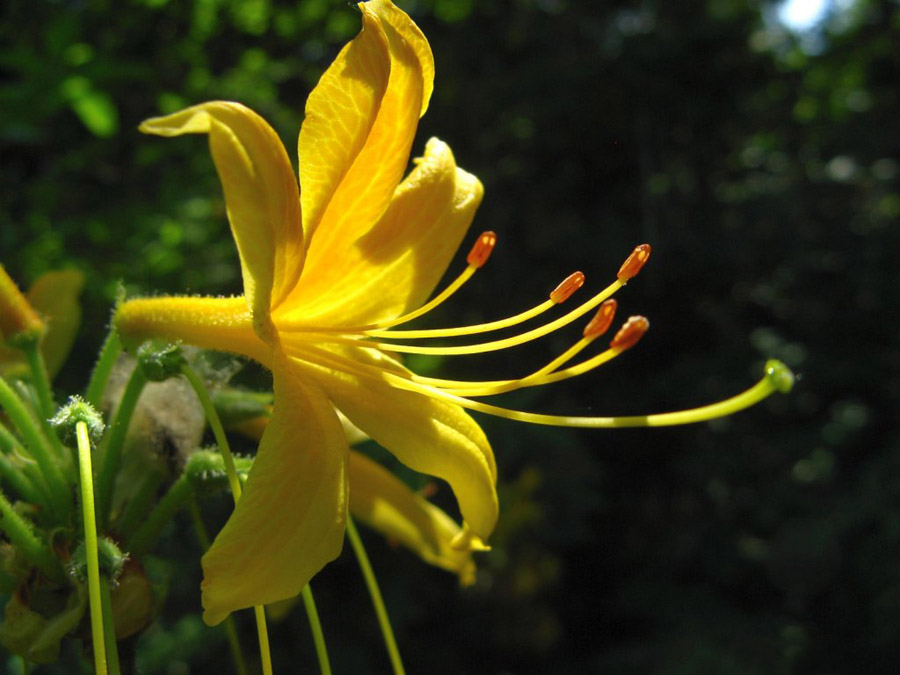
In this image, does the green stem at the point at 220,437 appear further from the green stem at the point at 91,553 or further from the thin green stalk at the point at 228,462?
the green stem at the point at 91,553

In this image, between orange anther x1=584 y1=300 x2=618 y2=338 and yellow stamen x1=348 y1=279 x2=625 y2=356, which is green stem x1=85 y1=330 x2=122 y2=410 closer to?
yellow stamen x1=348 y1=279 x2=625 y2=356

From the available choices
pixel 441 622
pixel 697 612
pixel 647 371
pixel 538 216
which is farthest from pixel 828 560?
pixel 538 216

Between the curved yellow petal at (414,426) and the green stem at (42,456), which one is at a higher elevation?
the curved yellow petal at (414,426)

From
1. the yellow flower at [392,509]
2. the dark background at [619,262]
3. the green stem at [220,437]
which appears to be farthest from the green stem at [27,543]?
the dark background at [619,262]

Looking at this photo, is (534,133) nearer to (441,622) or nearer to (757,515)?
(757,515)

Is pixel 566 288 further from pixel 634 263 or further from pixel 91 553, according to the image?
pixel 91 553

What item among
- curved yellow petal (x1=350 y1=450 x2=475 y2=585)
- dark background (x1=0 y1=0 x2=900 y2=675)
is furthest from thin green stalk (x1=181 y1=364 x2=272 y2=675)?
dark background (x1=0 y1=0 x2=900 y2=675)
